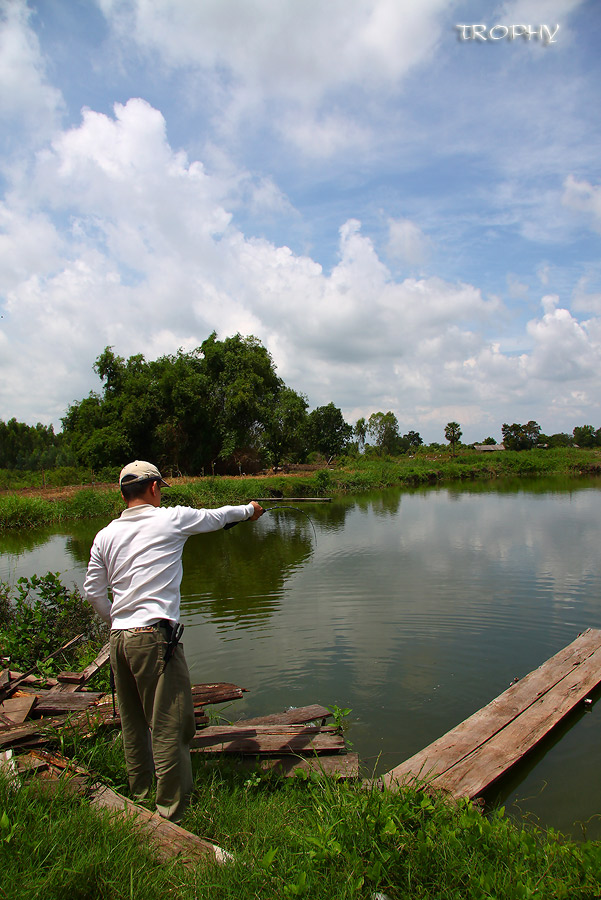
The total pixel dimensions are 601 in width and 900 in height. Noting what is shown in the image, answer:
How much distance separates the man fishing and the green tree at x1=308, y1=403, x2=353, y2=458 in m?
56.5

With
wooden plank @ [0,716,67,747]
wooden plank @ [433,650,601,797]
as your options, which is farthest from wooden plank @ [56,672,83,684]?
wooden plank @ [433,650,601,797]

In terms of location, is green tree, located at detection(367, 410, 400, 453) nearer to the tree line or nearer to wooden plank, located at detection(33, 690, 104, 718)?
the tree line

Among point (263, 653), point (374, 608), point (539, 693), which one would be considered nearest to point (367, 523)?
point (374, 608)

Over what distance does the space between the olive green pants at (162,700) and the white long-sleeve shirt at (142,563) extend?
0.13 metres

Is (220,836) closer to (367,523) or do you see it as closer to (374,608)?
(374,608)

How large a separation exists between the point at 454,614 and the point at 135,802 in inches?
255

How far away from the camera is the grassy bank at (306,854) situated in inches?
96.2

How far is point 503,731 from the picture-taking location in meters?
4.63

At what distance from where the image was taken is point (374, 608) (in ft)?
30.4

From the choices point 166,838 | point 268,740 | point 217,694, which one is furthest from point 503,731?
point 166,838

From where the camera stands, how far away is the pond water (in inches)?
195

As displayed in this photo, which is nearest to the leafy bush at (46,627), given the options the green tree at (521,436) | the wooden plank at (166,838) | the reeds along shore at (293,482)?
the wooden plank at (166,838)

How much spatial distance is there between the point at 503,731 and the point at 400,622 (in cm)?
384

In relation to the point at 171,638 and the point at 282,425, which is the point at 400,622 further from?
the point at 282,425
